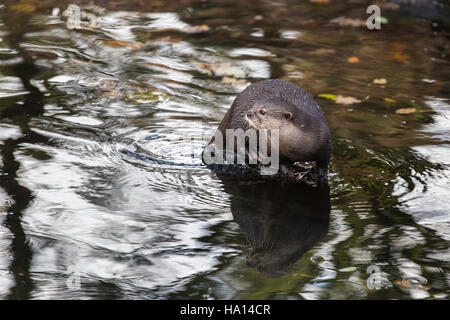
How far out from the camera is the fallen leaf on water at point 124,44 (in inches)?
345

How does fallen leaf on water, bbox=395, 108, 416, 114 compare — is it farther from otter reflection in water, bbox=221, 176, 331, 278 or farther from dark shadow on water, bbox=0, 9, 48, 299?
dark shadow on water, bbox=0, 9, 48, 299

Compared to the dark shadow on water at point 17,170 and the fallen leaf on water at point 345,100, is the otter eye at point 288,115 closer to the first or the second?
the dark shadow on water at point 17,170

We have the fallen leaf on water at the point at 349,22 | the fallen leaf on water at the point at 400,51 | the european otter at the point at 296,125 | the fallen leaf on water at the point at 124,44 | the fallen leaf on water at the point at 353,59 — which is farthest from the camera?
the fallen leaf on water at the point at 349,22

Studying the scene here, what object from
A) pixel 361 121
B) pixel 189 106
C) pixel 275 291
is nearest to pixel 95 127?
pixel 189 106

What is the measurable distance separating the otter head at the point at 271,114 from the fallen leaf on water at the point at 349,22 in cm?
534

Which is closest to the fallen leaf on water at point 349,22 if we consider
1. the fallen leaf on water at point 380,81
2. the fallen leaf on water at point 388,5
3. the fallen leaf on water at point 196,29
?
the fallen leaf on water at point 388,5

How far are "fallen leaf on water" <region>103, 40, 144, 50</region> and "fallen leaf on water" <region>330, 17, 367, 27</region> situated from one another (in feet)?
10.4

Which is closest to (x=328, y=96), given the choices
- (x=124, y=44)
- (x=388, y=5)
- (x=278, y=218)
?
(x=278, y=218)

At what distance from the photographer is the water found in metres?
3.85

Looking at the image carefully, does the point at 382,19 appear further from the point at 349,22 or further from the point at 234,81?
the point at 234,81

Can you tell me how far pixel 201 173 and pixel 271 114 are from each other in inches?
30.6

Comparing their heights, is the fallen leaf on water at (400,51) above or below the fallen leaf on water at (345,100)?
above

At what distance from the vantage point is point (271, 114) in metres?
5.04

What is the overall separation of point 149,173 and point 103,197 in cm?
58
